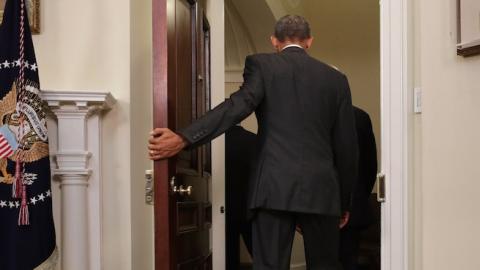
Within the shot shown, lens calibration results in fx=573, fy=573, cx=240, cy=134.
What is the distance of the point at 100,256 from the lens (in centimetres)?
225

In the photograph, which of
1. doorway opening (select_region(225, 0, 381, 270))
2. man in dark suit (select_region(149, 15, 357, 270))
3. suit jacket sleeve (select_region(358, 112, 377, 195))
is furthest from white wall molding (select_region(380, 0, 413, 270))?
doorway opening (select_region(225, 0, 381, 270))

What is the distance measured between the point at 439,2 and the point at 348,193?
0.89 m

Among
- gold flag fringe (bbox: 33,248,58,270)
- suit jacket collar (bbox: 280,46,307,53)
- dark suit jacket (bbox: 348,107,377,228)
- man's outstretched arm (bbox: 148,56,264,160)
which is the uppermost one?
suit jacket collar (bbox: 280,46,307,53)

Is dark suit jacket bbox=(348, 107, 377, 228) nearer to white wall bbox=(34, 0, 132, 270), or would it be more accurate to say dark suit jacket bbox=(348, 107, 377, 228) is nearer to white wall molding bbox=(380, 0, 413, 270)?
white wall molding bbox=(380, 0, 413, 270)

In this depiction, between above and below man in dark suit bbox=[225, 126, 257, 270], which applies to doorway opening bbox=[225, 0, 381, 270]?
above

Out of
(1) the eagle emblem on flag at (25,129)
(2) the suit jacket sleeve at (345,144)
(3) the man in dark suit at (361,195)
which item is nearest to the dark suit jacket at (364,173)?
(3) the man in dark suit at (361,195)

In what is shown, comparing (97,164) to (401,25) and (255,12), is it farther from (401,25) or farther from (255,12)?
(255,12)

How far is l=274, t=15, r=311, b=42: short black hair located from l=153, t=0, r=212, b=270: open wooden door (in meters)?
0.40

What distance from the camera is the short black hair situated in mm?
2389

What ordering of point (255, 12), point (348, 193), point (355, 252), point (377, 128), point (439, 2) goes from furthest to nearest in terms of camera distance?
point (377, 128) < point (255, 12) < point (355, 252) < point (348, 193) < point (439, 2)

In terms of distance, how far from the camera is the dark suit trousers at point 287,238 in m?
2.17

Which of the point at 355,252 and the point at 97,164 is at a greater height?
the point at 97,164

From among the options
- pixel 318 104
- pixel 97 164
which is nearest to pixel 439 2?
pixel 318 104

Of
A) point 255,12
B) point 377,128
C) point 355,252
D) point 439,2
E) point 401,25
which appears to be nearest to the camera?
point 439,2
